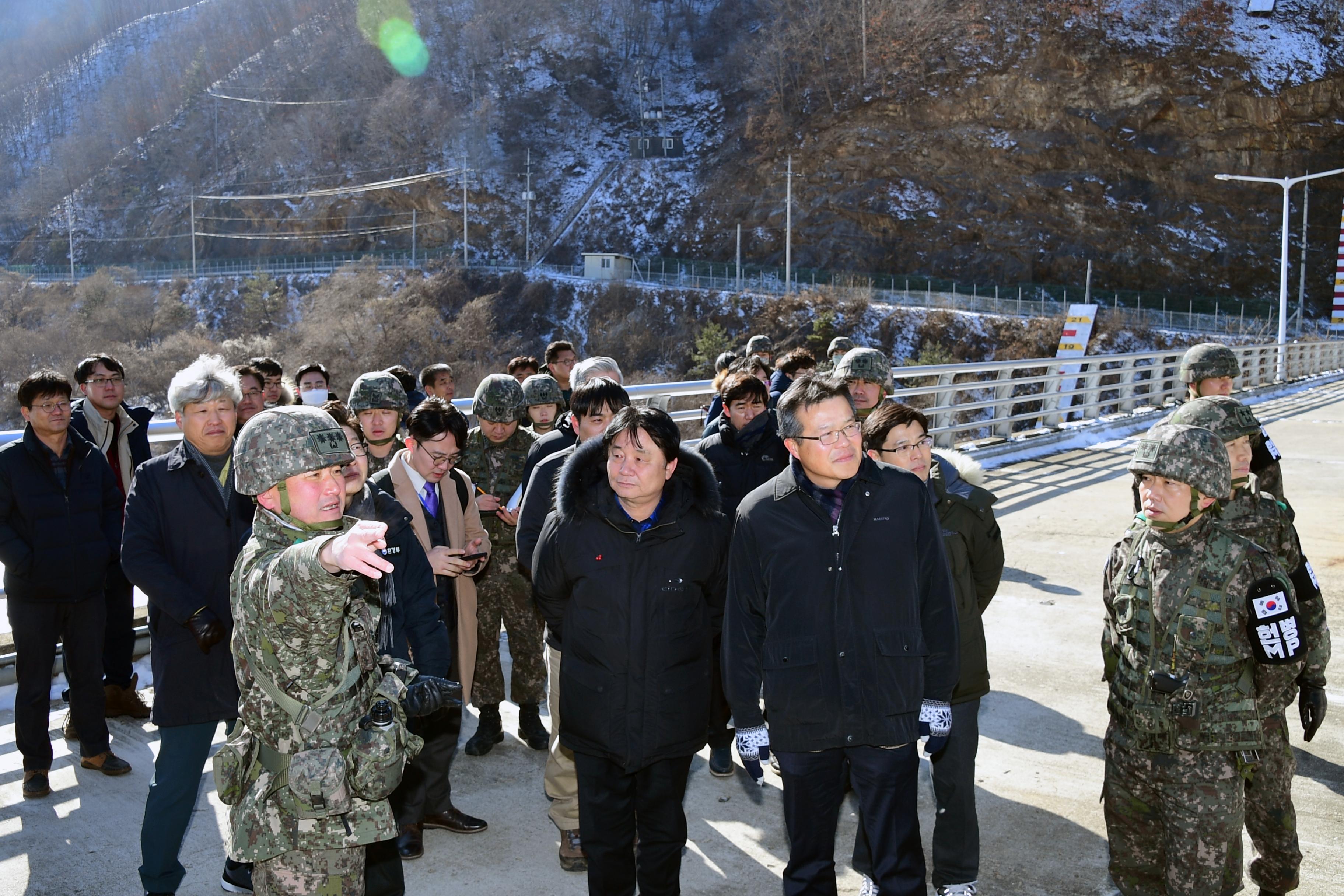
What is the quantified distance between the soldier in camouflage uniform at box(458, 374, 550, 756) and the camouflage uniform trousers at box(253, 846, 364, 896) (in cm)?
209

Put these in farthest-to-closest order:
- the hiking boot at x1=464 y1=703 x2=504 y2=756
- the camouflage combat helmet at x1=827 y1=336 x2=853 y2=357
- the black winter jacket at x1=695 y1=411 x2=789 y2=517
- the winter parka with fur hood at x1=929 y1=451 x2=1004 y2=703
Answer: the camouflage combat helmet at x1=827 y1=336 x2=853 y2=357 → the black winter jacket at x1=695 y1=411 x2=789 y2=517 → the hiking boot at x1=464 y1=703 x2=504 y2=756 → the winter parka with fur hood at x1=929 y1=451 x2=1004 y2=703

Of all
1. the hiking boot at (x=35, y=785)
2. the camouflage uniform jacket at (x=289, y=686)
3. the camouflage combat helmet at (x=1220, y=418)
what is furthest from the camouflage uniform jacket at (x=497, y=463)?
the camouflage combat helmet at (x=1220, y=418)

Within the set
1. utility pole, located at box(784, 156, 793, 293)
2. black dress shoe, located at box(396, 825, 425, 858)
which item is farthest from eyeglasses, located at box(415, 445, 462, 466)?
utility pole, located at box(784, 156, 793, 293)

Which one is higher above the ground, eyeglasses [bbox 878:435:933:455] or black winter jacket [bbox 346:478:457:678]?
eyeglasses [bbox 878:435:933:455]

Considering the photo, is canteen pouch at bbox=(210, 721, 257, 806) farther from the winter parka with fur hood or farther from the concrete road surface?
the winter parka with fur hood

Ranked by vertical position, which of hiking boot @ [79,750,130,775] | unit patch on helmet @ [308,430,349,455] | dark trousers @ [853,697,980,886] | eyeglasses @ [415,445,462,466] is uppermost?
unit patch on helmet @ [308,430,349,455]

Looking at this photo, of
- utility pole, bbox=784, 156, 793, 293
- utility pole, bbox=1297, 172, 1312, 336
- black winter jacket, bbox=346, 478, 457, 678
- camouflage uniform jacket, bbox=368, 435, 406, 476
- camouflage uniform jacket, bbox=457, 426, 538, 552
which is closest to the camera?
black winter jacket, bbox=346, 478, 457, 678

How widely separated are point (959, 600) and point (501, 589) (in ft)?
7.48

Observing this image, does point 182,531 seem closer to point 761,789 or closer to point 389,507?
point 389,507

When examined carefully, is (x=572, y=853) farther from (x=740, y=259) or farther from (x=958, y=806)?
(x=740, y=259)

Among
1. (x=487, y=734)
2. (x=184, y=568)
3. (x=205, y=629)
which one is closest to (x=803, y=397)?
(x=205, y=629)

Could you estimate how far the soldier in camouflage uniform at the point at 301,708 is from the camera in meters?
2.58

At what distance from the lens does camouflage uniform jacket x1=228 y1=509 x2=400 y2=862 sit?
8.32 feet

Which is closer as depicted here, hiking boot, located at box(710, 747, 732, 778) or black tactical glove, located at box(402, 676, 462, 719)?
black tactical glove, located at box(402, 676, 462, 719)
